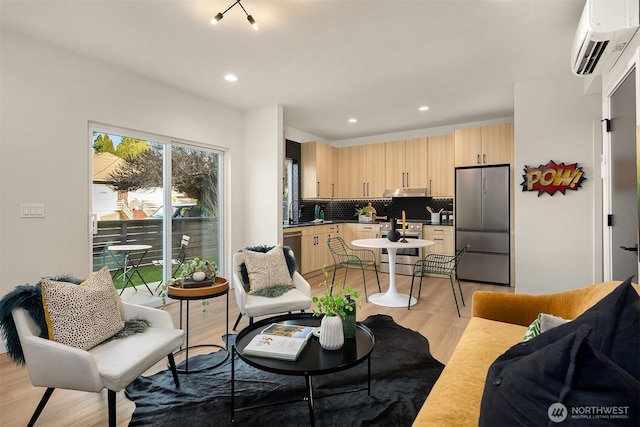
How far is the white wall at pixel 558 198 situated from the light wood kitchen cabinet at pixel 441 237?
4.81ft

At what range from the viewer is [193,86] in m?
3.91

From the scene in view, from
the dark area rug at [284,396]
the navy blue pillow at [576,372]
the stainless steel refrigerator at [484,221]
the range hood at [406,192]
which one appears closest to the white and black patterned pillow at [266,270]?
the dark area rug at [284,396]

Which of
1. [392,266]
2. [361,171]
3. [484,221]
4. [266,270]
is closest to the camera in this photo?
[266,270]

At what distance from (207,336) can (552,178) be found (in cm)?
399

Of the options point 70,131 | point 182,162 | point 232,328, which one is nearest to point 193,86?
point 182,162

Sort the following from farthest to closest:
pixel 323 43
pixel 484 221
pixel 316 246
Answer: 1. pixel 316 246
2. pixel 484 221
3. pixel 323 43

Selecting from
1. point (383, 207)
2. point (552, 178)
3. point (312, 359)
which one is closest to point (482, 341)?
point (312, 359)

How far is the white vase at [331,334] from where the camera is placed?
177 centimetres

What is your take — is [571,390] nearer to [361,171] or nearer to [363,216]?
[363,216]

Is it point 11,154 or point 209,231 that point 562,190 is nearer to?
point 209,231

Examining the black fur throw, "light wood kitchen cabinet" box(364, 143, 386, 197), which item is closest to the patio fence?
the black fur throw

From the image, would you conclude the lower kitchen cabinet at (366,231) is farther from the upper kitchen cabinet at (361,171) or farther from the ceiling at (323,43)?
the ceiling at (323,43)

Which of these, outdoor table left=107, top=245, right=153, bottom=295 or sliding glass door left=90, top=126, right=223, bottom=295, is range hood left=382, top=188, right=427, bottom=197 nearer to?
sliding glass door left=90, top=126, right=223, bottom=295

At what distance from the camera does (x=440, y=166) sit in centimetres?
570
